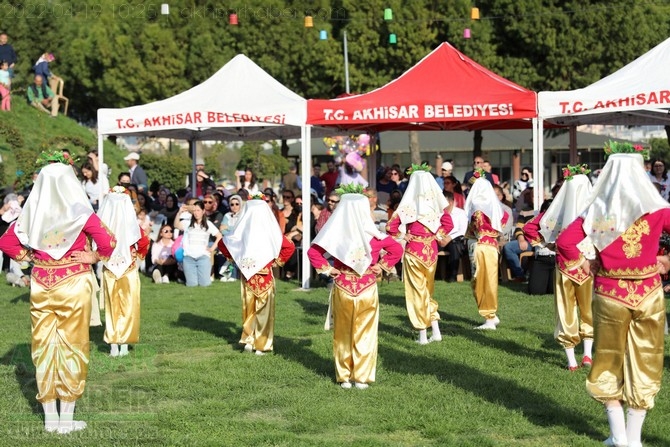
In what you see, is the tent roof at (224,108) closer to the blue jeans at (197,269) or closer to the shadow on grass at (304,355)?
the blue jeans at (197,269)

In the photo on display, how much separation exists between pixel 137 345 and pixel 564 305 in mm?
4934

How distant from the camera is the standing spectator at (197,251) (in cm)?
1739

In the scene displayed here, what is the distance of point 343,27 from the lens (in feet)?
127

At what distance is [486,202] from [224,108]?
5702 mm

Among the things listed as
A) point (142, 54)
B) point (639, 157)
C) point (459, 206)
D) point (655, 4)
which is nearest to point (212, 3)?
point (142, 54)

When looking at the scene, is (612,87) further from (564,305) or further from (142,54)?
(142,54)

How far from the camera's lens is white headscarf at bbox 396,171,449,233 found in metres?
11.6

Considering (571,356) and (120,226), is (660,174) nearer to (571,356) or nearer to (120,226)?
(571,356)

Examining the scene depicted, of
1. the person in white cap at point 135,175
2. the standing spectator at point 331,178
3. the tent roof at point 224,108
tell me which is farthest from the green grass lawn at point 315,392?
the person in white cap at point 135,175

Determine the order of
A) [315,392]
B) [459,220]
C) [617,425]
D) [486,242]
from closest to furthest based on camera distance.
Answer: [617,425] < [315,392] < [486,242] < [459,220]

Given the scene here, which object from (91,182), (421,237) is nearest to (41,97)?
(91,182)

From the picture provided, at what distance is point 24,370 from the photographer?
33.6 ft

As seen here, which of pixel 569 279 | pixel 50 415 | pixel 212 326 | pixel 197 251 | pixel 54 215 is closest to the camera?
pixel 54 215

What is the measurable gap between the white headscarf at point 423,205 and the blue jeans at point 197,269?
21.3 ft
